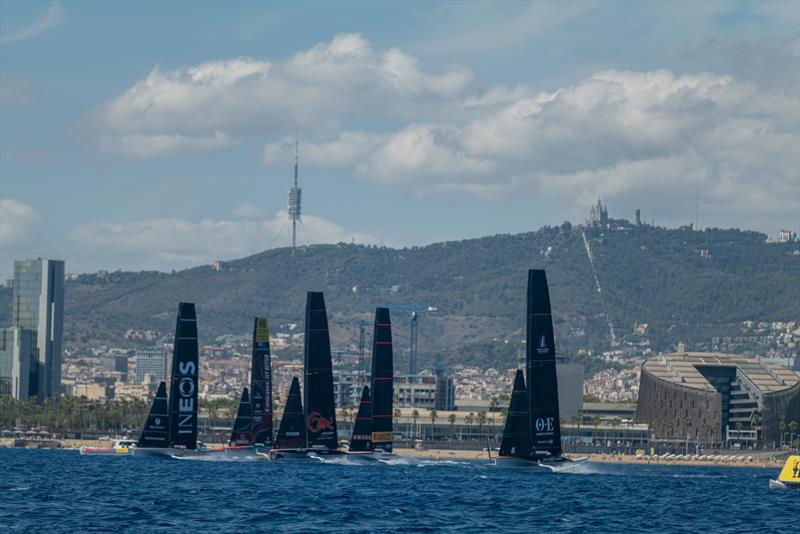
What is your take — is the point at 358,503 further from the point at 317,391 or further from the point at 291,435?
the point at 291,435

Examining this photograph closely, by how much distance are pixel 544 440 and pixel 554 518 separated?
3649cm

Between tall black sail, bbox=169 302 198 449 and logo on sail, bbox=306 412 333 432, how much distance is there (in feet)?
30.0

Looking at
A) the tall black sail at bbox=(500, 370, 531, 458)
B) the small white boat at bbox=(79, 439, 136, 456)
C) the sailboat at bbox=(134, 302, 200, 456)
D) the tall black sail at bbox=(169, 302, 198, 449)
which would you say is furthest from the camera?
the small white boat at bbox=(79, 439, 136, 456)

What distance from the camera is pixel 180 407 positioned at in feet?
400

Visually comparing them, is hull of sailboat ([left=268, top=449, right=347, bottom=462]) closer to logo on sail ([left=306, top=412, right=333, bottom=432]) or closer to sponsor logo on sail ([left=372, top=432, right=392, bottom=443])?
logo on sail ([left=306, top=412, right=333, bottom=432])

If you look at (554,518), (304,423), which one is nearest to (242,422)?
(304,423)

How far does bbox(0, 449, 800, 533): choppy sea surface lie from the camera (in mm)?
63500

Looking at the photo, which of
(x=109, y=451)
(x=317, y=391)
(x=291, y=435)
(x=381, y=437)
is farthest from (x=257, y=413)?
(x=109, y=451)

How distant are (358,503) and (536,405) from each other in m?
31.0

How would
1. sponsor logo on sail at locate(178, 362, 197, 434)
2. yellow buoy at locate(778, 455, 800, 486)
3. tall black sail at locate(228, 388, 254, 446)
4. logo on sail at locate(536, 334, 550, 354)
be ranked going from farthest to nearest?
tall black sail at locate(228, 388, 254, 446) < sponsor logo on sail at locate(178, 362, 197, 434) < yellow buoy at locate(778, 455, 800, 486) < logo on sail at locate(536, 334, 550, 354)

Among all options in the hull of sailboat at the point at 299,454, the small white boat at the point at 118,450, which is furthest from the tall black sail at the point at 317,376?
the small white boat at the point at 118,450

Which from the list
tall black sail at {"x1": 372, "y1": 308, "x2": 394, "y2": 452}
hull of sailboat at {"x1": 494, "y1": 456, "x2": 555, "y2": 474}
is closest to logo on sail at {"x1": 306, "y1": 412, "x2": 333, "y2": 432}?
tall black sail at {"x1": 372, "y1": 308, "x2": 394, "y2": 452}

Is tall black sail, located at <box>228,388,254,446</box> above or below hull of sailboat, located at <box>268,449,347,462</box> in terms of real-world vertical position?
above

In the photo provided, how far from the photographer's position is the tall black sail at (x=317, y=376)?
125 m
